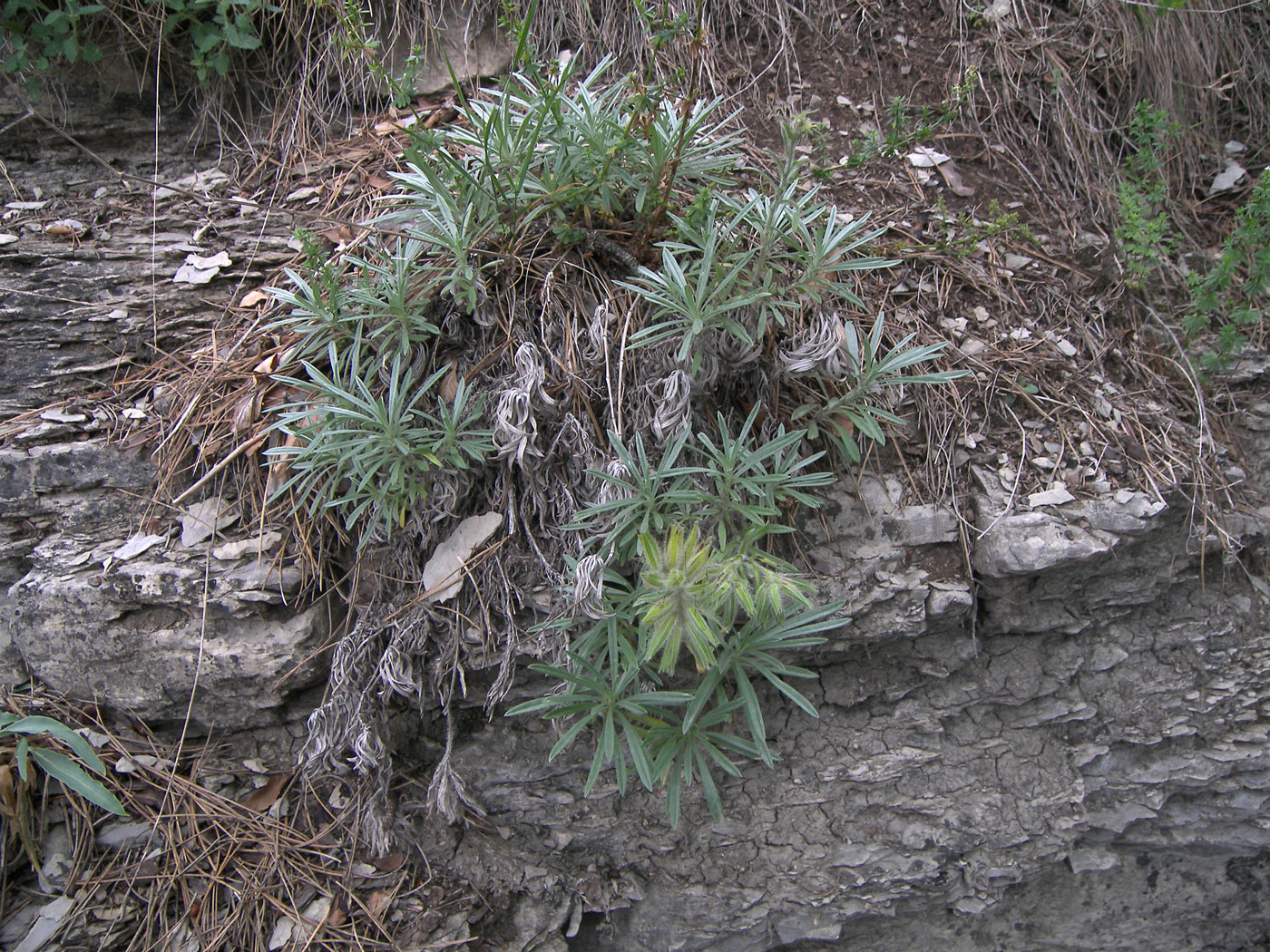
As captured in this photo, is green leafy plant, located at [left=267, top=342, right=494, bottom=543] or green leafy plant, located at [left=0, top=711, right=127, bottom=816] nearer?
green leafy plant, located at [left=267, top=342, right=494, bottom=543]

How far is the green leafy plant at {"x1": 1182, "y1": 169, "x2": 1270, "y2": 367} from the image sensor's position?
2.60 m

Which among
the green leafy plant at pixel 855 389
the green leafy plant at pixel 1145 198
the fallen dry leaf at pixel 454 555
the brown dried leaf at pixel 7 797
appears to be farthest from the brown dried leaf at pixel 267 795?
the green leafy plant at pixel 1145 198

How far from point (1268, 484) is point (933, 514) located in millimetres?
1316

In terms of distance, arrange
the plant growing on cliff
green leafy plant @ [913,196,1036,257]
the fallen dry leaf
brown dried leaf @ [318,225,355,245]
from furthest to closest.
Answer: brown dried leaf @ [318,225,355,245], green leafy plant @ [913,196,1036,257], the fallen dry leaf, the plant growing on cliff

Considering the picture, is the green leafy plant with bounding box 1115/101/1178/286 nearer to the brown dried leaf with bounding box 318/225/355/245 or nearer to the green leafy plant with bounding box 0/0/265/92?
the brown dried leaf with bounding box 318/225/355/245

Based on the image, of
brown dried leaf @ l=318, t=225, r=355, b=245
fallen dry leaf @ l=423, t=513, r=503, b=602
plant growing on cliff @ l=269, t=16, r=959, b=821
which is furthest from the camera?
brown dried leaf @ l=318, t=225, r=355, b=245

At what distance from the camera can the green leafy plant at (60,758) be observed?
231 centimetres

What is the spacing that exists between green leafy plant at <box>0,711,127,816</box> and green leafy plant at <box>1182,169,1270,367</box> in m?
3.85

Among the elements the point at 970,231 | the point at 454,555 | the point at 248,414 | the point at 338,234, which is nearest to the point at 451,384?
the point at 454,555

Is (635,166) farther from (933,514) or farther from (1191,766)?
(1191,766)

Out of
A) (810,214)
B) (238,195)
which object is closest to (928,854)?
(810,214)

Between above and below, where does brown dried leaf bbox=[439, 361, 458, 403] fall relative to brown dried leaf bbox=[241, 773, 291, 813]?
above

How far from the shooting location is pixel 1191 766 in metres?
2.59

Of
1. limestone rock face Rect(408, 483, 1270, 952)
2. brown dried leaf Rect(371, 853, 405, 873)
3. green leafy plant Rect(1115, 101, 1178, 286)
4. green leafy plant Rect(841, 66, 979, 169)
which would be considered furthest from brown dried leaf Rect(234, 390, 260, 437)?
green leafy plant Rect(1115, 101, 1178, 286)
